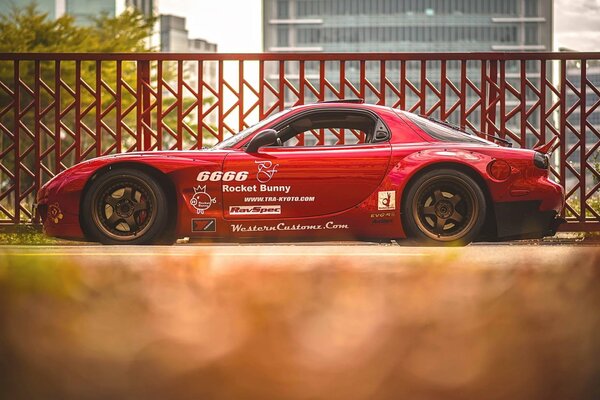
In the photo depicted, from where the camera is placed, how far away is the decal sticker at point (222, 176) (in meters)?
7.95

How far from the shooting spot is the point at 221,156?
807 cm

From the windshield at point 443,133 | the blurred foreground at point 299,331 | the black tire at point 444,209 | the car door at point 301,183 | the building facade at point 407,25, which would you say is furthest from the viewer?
the building facade at point 407,25

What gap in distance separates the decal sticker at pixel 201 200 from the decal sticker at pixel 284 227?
0.27 meters

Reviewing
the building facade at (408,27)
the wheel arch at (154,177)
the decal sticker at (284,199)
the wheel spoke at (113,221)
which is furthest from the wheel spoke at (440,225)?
the building facade at (408,27)

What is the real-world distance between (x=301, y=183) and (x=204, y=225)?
0.86 meters

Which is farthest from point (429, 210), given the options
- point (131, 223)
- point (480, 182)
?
point (131, 223)

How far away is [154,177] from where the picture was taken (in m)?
8.06

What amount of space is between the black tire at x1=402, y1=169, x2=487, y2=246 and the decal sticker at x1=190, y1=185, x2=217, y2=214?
1579 mm

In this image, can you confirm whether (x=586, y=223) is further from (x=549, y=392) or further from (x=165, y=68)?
(x=165, y=68)

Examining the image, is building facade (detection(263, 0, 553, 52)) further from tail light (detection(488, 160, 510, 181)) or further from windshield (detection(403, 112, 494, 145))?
tail light (detection(488, 160, 510, 181))

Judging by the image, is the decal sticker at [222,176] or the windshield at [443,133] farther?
the windshield at [443,133]

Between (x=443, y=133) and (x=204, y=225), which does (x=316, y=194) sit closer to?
(x=204, y=225)

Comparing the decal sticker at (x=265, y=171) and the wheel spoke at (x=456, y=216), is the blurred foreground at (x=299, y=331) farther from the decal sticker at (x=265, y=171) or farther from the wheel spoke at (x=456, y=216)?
the decal sticker at (x=265, y=171)

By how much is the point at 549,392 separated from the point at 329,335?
1.14 m
